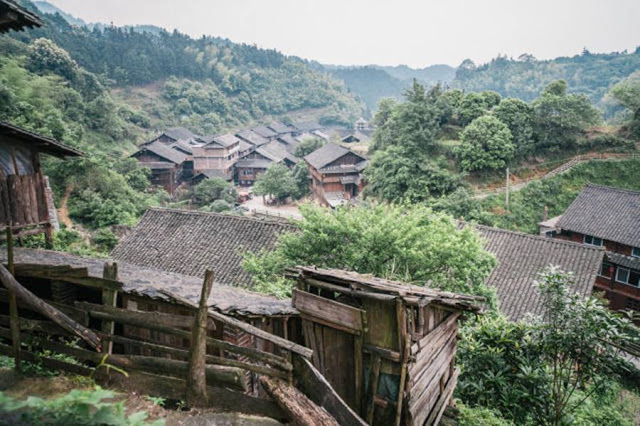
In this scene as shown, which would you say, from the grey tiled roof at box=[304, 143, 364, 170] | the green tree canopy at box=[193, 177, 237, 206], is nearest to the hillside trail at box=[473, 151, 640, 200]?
the grey tiled roof at box=[304, 143, 364, 170]

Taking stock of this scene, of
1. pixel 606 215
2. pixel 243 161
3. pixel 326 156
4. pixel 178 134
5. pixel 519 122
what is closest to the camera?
pixel 606 215

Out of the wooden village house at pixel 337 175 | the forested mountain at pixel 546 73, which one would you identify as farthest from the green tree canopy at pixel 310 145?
the forested mountain at pixel 546 73

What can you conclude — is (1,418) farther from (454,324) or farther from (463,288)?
(463,288)

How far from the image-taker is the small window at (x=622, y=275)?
20484 mm

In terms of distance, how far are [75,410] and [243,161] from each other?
52326mm

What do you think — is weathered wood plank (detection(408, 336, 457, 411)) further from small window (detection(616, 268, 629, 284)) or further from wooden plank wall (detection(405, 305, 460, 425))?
small window (detection(616, 268, 629, 284))

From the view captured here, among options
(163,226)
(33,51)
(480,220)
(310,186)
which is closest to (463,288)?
(163,226)

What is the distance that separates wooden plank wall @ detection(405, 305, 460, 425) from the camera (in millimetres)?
6277

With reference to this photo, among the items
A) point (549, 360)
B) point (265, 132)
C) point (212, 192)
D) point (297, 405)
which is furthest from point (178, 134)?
point (297, 405)

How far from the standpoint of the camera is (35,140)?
388 inches

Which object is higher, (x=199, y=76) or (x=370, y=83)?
(x=370, y=83)

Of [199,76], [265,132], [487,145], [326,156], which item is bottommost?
[487,145]

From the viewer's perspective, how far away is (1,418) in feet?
11.8

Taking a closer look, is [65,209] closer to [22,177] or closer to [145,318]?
[22,177]
